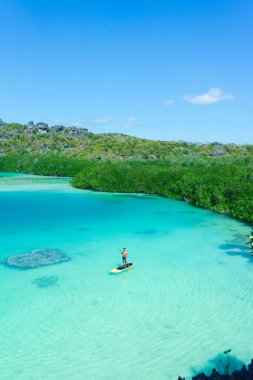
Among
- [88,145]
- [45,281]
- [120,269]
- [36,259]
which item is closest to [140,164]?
[36,259]

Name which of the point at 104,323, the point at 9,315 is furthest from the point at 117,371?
the point at 9,315

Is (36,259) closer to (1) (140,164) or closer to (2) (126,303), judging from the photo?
(2) (126,303)

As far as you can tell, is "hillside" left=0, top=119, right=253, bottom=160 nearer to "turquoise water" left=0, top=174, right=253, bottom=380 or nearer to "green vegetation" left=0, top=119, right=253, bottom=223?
"green vegetation" left=0, top=119, right=253, bottom=223

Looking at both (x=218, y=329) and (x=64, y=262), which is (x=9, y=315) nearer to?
(x=64, y=262)

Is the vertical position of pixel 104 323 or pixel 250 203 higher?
pixel 250 203

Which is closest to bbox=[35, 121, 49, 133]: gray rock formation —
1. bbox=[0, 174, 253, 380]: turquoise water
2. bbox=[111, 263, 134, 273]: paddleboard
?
bbox=[0, 174, 253, 380]: turquoise water

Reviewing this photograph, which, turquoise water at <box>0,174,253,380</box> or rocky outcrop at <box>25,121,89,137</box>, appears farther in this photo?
rocky outcrop at <box>25,121,89,137</box>
